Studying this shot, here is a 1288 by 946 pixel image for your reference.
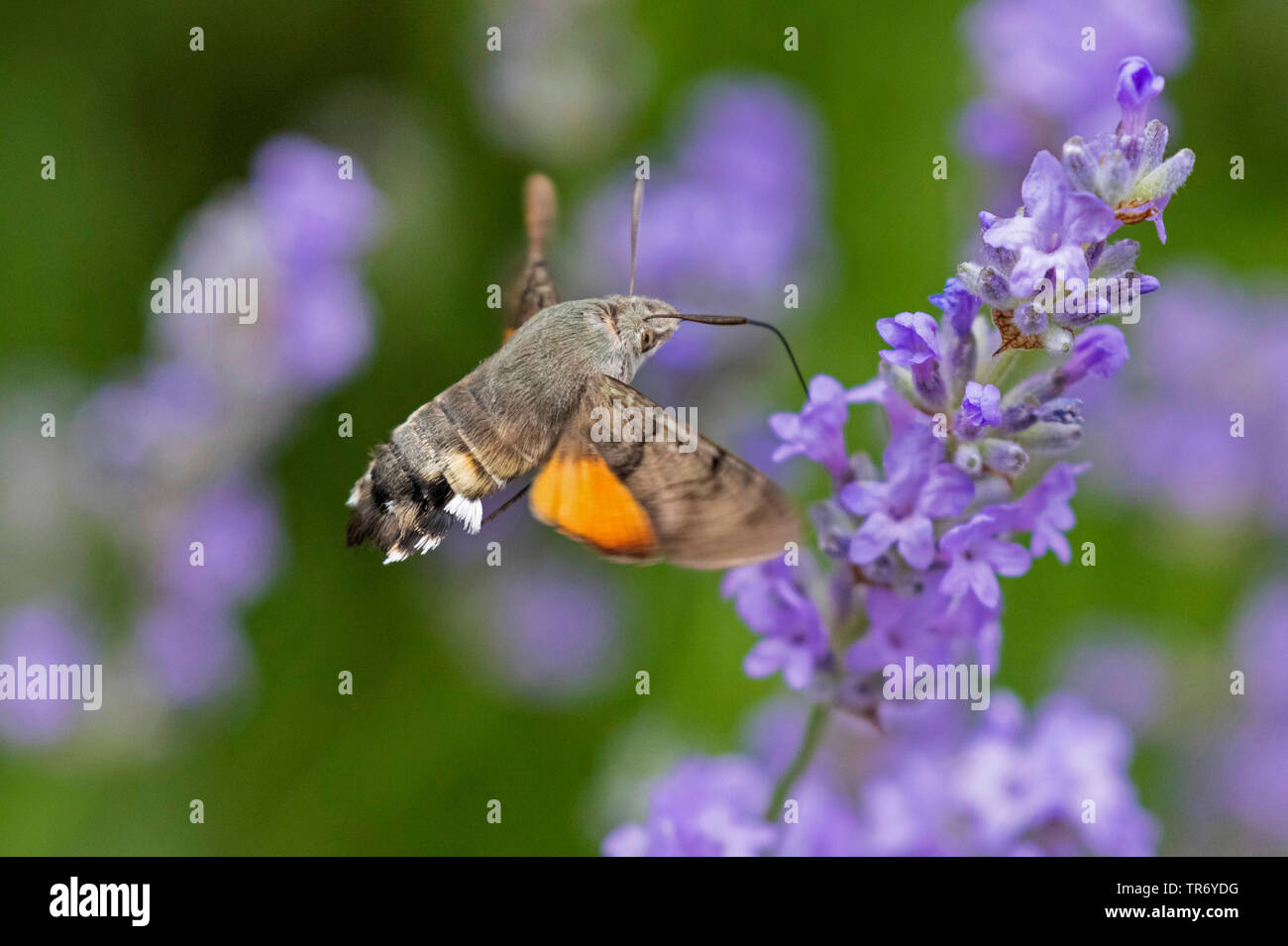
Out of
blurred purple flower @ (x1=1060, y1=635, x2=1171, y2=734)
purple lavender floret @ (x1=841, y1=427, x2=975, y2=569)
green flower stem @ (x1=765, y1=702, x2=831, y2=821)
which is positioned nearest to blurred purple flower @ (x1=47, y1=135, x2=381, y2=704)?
green flower stem @ (x1=765, y1=702, x2=831, y2=821)

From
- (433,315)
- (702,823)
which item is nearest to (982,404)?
(702,823)

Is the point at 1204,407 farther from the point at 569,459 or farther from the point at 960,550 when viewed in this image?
the point at 569,459

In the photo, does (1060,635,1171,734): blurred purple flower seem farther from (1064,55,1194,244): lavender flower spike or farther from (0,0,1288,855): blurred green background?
(1064,55,1194,244): lavender flower spike

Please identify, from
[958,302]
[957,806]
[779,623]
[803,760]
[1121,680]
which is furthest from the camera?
[1121,680]

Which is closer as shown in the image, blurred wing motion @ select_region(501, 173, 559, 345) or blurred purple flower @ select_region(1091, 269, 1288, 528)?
blurred wing motion @ select_region(501, 173, 559, 345)
